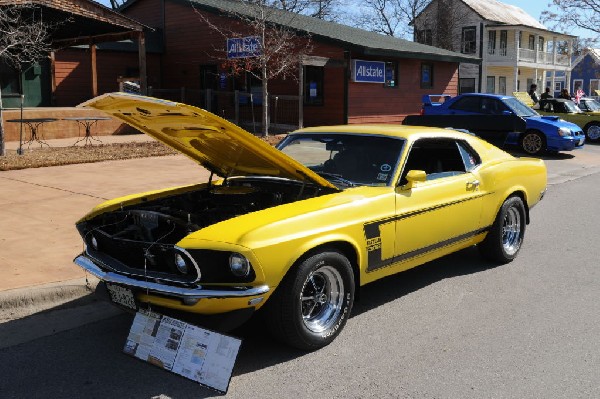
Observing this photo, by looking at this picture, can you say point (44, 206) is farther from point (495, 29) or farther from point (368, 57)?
point (495, 29)

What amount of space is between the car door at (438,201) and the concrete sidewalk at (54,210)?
2.71 m

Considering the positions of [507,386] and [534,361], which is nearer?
[507,386]

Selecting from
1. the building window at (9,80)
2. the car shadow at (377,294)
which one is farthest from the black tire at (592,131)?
the building window at (9,80)

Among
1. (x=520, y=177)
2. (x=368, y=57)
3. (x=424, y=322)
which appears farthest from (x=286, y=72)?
(x=424, y=322)

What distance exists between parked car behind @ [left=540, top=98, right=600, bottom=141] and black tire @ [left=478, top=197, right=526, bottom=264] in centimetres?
1518

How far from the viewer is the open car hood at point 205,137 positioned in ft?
12.9

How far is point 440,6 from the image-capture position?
4594 centimetres

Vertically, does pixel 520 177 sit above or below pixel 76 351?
Result: above

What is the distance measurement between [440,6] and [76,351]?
46.5 metres

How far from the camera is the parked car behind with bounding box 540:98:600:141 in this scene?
65.9ft

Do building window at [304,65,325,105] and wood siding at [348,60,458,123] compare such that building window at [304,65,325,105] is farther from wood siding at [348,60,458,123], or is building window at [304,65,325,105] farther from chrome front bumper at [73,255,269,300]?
chrome front bumper at [73,255,269,300]

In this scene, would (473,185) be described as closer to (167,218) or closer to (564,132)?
(167,218)

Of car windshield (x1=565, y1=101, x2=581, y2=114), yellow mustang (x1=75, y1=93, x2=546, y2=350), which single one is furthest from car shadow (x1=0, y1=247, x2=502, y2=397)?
Answer: car windshield (x1=565, y1=101, x2=581, y2=114)

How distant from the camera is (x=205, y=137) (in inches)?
182
